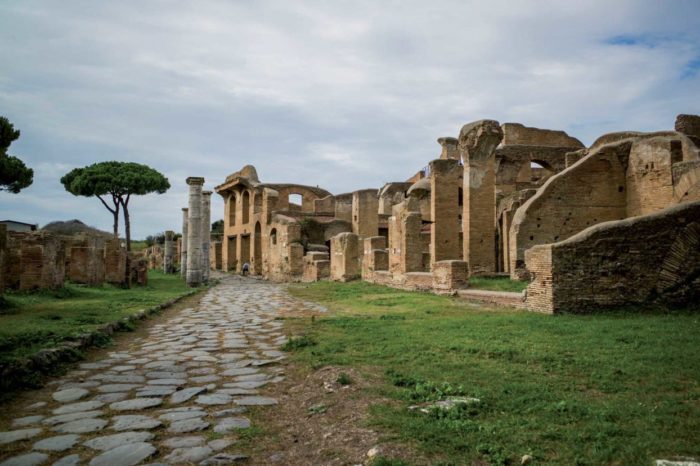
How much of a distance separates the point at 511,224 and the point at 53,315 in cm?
1332

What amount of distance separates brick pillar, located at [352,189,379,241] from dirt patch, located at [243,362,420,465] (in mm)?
24908

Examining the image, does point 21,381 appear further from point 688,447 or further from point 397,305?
point 397,305

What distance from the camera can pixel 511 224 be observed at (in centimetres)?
1655

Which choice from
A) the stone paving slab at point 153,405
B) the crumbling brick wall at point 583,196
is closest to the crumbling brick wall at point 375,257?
the crumbling brick wall at point 583,196

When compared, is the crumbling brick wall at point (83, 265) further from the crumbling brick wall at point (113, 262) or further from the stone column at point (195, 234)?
the stone column at point (195, 234)

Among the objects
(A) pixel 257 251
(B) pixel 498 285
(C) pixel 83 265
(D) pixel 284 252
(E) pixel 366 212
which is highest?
(E) pixel 366 212

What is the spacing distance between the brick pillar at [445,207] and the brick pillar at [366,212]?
34.6ft

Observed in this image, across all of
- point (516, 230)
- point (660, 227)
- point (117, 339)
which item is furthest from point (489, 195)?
point (117, 339)

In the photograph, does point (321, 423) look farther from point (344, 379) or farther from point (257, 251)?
point (257, 251)

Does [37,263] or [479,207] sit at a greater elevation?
[479,207]

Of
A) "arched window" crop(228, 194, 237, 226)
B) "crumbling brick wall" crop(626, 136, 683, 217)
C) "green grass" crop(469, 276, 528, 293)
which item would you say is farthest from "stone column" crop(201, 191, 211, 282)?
"crumbling brick wall" crop(626, 136, 683, 217)

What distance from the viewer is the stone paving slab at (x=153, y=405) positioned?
10.6ft

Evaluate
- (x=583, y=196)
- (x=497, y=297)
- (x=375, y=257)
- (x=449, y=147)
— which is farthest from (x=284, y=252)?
(x=497, y=297)

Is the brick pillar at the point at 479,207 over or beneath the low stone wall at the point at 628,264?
over
